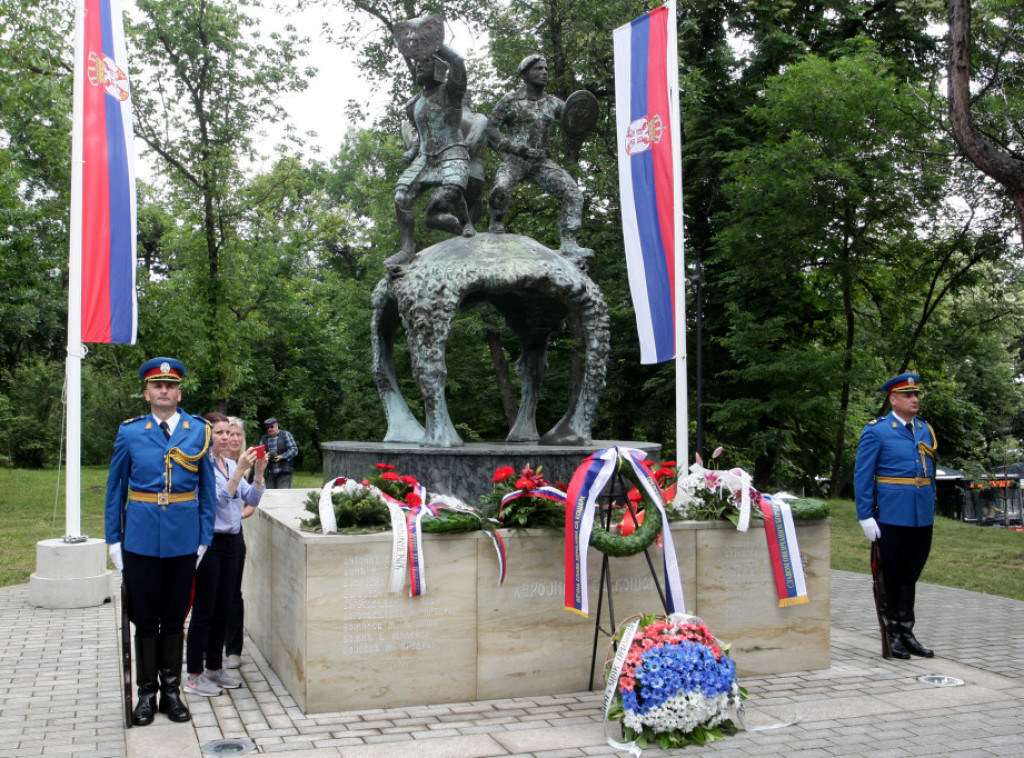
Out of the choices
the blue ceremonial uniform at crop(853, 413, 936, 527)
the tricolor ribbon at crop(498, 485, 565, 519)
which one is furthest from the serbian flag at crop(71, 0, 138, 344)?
the blue ceremonial uniform at crop(853, 413, 936, 527)

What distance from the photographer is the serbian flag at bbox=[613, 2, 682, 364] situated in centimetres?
837

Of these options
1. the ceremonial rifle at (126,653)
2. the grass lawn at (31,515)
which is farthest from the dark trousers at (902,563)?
the grass lawn at (31,515)

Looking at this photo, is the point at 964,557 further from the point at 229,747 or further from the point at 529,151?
the point at 229,747

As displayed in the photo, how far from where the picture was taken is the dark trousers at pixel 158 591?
4824mm

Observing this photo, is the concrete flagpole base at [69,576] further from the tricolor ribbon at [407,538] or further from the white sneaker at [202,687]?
the tricolor ribbon at [407,538]

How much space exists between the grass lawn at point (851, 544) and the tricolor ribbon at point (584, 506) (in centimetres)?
623

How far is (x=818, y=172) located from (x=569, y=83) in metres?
6.15

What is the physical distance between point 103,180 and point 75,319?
140 cm

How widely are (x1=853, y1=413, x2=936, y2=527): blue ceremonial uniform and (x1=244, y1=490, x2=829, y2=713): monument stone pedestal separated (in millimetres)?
559

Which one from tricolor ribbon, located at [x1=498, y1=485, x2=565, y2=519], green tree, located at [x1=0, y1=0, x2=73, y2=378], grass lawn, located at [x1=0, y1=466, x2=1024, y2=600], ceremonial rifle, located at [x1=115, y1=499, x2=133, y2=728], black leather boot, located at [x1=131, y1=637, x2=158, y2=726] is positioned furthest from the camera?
green tree, located at [x1=0, y1=0, x2=73, y2=378]

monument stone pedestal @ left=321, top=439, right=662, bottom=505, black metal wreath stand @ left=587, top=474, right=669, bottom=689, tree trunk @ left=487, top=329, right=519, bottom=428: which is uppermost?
tree trunk @ left=487, top=329, right=519, bottom=428

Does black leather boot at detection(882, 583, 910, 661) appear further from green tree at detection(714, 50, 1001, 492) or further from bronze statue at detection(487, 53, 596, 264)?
green tree at detection(714, 50, 1001, 492)

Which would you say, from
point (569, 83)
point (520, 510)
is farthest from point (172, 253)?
point (520, 510)

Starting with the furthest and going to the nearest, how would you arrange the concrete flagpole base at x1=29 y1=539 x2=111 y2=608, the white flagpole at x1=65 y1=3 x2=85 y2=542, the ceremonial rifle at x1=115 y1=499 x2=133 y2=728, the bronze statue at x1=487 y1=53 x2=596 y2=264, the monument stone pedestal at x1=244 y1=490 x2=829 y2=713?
the white flagpole at x1=65 y1=3 x2=85 y2=542, the concrete flagpole base at x1=29 y1=539 x2=111 y2=608, the bronze statue at x1=487 y1=53 x2=596 y2=264, the monument stone pedestal at x1=244 y1=490 x2=829 y2=713, the ceremonial rifle at x1=115 y1=499 x2=133 y2=728
